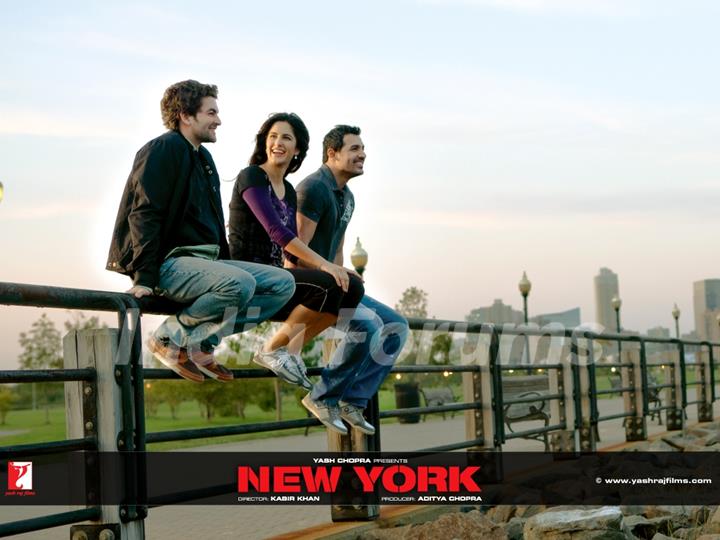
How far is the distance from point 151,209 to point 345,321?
1313 millimetres

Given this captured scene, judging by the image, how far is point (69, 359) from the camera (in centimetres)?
416

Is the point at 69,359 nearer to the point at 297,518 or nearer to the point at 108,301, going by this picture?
the point at 108,301

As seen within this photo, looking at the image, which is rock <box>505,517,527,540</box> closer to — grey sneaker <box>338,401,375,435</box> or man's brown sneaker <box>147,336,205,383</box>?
grey sneaker <box>338,401,375,435</box>

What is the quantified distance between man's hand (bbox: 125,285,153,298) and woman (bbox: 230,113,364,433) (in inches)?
28.1

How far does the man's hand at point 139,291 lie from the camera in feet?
13.7

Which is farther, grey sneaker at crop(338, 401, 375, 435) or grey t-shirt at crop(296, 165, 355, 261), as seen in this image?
grey sneaker at crop(338, 401, 375, 435)

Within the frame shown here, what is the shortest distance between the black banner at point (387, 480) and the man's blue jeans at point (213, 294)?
0.54 m

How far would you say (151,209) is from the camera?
165 inches

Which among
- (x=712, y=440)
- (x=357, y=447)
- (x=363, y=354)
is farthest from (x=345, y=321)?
(x=712, y=440)

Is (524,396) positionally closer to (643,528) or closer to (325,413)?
(643,528)

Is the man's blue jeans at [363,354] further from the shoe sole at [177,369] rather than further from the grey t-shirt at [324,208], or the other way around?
the shoe sole at [177,369]

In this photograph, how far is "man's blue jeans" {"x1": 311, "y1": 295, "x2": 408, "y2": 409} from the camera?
5.21m

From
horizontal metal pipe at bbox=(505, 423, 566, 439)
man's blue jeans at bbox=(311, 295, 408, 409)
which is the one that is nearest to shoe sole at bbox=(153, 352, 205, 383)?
man's blue jeans at bbox=(311, 295, 408, 409)

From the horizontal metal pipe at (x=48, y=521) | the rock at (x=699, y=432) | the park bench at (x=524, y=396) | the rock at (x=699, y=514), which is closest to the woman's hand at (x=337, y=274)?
the horizontal metal pipe at (x=48, y=521)
